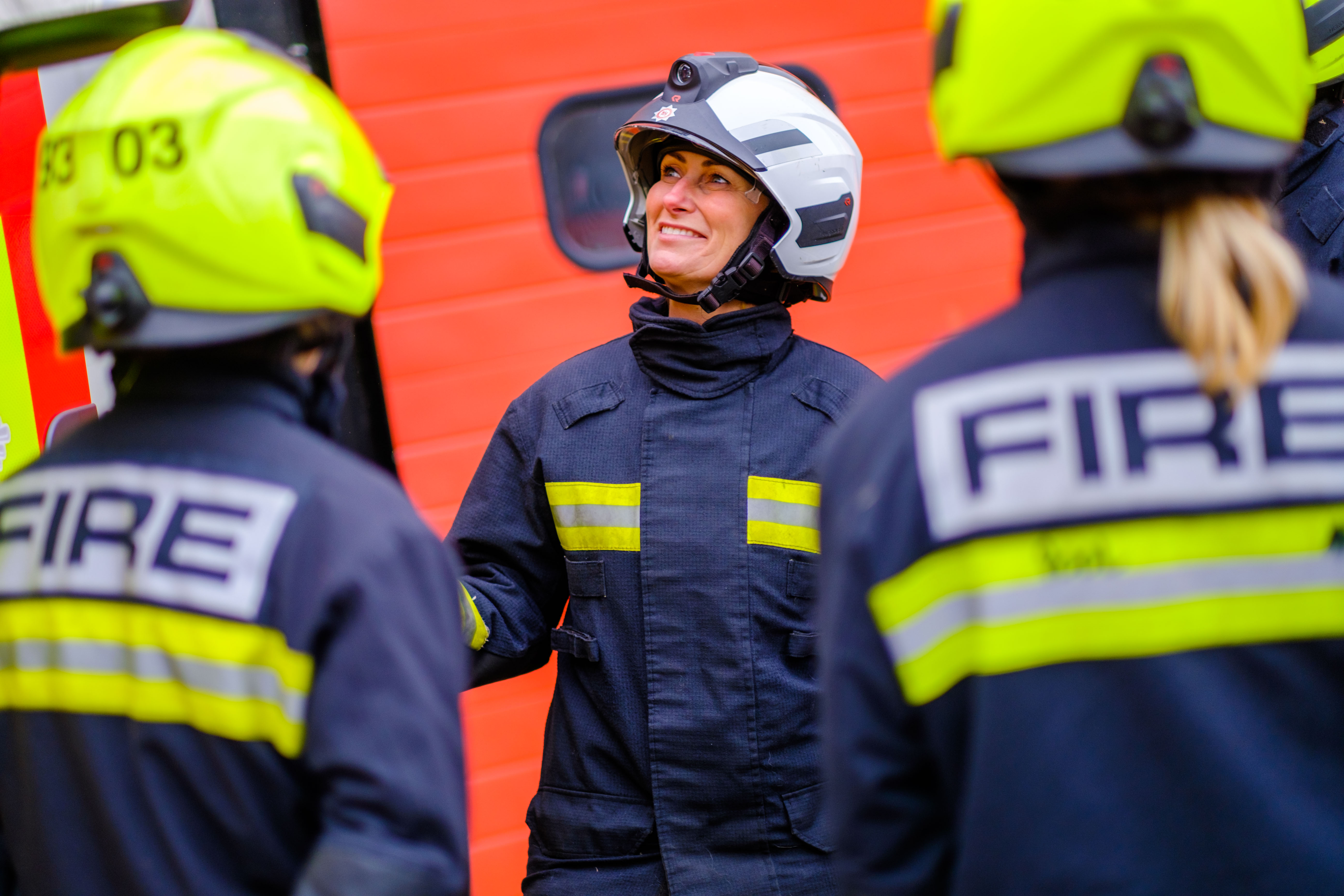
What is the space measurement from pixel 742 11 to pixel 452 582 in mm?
2603

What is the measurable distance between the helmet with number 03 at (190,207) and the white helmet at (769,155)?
124 cm

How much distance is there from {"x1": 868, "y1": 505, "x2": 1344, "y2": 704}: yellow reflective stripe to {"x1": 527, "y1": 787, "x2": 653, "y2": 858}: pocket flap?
1.34 m

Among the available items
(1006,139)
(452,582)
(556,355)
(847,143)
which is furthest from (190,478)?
(556,355)

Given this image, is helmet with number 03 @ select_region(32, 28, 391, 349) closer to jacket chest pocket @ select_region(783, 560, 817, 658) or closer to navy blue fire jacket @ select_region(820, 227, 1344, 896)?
navy blue fire jacket @ select_region(820, 227, 1344, 896)

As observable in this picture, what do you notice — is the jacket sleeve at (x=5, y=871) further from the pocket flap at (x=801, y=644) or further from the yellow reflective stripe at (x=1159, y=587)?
the pocket flap at (x=801, y=644)

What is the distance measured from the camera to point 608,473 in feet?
8.61

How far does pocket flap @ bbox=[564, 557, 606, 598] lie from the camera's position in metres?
2.58

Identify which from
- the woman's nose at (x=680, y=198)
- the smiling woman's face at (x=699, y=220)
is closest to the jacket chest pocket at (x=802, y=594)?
the smiling woman's face at (x=699, y=220)

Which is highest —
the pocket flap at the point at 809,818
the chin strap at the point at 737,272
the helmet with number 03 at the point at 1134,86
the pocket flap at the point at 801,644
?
the helmet with number 03 at the point at 1134,86

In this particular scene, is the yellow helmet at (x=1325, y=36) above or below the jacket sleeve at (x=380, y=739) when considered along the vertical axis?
above

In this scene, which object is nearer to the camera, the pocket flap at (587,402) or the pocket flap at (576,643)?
the pocket flap at (576,643)

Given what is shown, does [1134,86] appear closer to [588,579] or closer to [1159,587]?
[1159,587]

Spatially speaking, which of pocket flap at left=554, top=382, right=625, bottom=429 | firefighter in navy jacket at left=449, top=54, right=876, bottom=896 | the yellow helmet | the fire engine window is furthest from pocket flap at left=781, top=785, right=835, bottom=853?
the yellow helmet

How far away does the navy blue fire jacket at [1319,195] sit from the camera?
3650 mm
